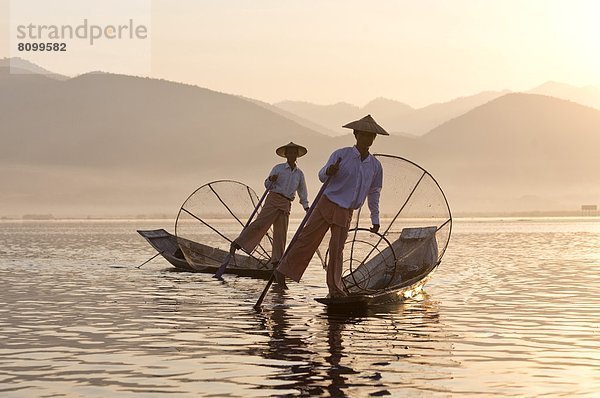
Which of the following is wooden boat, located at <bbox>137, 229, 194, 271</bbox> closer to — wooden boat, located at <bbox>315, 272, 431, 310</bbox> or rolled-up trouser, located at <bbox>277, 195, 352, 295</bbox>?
wooden boat, located at <bbox>315, 272, 431, 310</bbox>

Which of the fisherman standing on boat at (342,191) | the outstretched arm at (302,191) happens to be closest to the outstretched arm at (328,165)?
the fisherman standing on boat at (342,191)

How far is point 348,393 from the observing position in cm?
883

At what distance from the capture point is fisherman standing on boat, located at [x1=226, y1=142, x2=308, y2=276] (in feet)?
64.4

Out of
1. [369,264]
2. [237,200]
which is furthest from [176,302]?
[237,200]

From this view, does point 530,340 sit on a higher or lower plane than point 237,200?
lower

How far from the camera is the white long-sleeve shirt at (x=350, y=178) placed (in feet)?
46.6

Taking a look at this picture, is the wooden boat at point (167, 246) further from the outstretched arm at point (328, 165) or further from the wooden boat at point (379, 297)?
the outstretched arm at point (328, 165)

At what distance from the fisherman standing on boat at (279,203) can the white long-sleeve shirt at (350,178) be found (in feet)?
16.1

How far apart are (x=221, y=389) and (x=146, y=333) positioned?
3.61 meters

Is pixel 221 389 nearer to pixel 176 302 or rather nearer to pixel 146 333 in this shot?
pixel 146 333

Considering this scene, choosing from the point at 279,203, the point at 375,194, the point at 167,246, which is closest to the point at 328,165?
the point at 375,194

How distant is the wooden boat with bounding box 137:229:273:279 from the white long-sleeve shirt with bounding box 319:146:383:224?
6.54 m

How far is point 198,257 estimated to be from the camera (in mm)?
23859

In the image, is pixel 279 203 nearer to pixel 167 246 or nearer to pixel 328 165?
pixel 167 246
